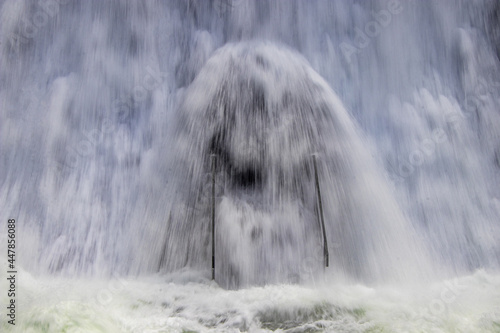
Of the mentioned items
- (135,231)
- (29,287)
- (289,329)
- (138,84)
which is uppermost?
(138,84)

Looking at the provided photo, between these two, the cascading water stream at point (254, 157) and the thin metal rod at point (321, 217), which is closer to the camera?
the cascading water stream at point (254, 157)

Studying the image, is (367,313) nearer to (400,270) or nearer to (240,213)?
(400,270)

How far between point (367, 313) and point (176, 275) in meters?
5.36

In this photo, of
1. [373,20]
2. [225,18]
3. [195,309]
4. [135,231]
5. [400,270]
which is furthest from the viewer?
[373,20]

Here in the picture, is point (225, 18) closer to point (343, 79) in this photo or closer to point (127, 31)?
point (127, 31)

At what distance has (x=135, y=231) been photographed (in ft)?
40.3

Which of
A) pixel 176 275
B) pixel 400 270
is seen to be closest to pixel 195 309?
pixel 176 275

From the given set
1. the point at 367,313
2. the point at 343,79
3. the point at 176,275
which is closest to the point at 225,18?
the point at 343,79

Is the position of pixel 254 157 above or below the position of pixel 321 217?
above

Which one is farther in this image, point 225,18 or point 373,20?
point 373,20

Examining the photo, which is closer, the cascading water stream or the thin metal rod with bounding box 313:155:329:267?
the cascading water stream

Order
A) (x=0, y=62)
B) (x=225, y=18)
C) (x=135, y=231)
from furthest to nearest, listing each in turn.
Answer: (x=225, y=18) → (x=0, y=62) → (x=135, y=231)

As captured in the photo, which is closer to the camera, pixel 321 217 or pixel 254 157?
pixel 321 217

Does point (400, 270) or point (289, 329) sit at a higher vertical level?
point (400, 270)
